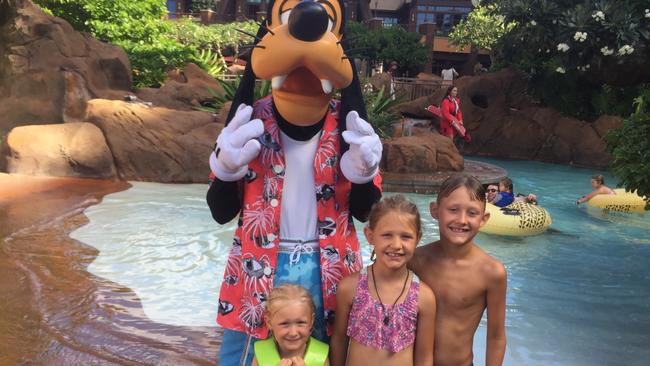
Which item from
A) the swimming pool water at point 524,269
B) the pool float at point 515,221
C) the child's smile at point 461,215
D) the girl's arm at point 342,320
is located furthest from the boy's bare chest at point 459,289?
the pool float at point 515,221

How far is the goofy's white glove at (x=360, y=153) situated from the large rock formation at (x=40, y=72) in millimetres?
8519

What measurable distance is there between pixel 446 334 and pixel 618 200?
699 cm

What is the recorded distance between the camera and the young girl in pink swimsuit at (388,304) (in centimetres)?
176

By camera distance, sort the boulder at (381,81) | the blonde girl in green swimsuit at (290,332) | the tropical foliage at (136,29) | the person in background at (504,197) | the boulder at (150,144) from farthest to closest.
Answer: the boulder at (381,81), the tropical foliage at (136,29), the boulder at (150,144), the person in background at (504,197), the blonde girl in green swimsuit at (290,332)

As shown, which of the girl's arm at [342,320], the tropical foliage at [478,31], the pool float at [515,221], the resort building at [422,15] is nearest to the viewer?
the girl's arm at [342,320]

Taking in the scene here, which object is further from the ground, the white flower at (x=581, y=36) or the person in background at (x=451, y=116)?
the white flower at (x=581, y=36)

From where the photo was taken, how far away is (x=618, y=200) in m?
7.87

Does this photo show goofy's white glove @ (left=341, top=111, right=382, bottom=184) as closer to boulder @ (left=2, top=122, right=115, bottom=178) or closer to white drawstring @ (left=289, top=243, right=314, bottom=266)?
white drawstring @ (left=289, top=243, right=314, bottom=266)

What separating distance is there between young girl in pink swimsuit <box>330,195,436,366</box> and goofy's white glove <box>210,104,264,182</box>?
43 cm

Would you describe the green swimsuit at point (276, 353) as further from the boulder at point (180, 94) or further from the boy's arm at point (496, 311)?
the boulder at point (180, 94)

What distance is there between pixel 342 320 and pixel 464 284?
0.42 meters

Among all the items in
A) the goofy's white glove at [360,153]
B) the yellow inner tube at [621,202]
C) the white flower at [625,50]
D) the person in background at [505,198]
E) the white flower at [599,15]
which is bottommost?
the yellow inner tube at [621,202]

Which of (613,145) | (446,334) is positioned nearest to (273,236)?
(446,334)

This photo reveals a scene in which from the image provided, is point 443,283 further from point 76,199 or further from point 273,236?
point 76,199
